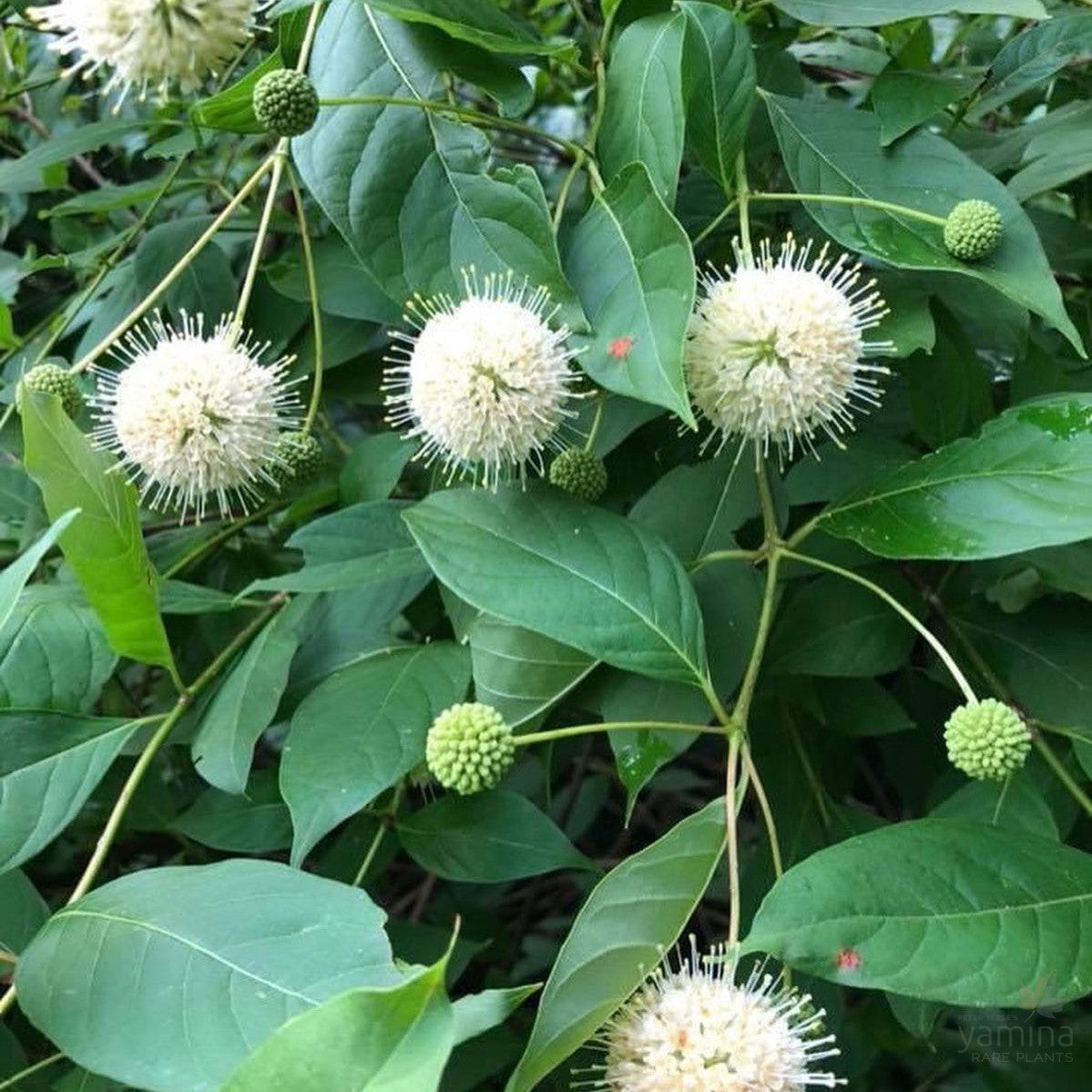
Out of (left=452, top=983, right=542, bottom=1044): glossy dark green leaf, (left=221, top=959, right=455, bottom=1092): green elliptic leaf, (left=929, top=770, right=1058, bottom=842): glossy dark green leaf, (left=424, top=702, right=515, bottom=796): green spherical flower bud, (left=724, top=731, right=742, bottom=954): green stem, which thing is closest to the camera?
(left=221, top=959, right=455, bottom=1092): green elliptic leaf

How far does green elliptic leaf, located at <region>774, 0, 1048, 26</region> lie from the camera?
3.12ft

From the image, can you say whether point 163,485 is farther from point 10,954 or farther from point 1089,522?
point 1089,522

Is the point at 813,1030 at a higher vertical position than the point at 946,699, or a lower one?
lower

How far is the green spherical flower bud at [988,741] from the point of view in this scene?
2.97 ft

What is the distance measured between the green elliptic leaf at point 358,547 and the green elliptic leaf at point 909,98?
21.3 inches

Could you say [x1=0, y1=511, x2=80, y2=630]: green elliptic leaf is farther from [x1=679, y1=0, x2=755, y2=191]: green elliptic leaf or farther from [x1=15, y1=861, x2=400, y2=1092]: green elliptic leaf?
[x1=679, y1=0, x2=755, y2=191]: green elliptic leaf

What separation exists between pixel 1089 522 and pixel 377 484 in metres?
0.64

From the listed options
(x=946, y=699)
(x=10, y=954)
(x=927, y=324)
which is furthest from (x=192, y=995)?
(x=946, y=699)

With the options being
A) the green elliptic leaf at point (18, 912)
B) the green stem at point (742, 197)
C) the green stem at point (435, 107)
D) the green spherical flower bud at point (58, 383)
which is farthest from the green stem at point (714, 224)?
the green elliptic leaf at point (18, 912)

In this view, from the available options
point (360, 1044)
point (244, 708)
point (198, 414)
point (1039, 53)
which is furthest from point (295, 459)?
point (1039, 53)

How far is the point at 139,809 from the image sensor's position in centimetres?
127

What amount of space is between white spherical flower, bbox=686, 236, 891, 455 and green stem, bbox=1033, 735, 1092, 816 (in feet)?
1.12

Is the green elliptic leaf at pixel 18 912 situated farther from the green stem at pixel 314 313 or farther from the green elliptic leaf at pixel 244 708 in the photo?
the green stem at pixel 314 313

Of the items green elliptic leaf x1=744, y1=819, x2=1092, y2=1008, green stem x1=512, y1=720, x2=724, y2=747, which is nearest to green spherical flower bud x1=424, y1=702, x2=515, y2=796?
green stem x1=512, y1=720, x2=724, y2=747
